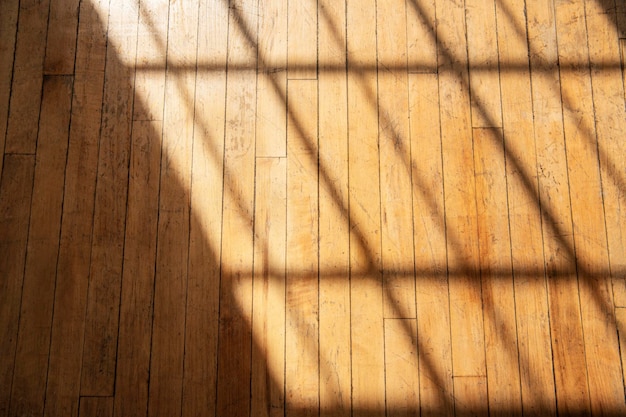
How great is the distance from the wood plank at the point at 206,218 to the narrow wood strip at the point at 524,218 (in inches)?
48.5

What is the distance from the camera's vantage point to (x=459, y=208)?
2.06 m

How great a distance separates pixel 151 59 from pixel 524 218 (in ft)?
5.77

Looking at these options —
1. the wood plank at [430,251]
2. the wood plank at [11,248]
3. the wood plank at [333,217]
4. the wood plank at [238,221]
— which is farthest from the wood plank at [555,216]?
the wood plank at [11,248]

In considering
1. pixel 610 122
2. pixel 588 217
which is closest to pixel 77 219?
pixel 588 217

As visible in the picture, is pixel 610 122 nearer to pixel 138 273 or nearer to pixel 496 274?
pixel 496 274

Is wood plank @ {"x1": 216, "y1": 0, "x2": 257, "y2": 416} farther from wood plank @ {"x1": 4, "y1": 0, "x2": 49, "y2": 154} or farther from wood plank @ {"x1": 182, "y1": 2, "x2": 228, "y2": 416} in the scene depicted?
wood plank @ {"x1": 4, "y1": 0, "x2": 49, "y2": 154}

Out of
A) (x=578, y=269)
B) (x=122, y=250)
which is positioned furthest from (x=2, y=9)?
(x=578, y=269)

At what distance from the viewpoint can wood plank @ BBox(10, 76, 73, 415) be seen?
1926 millimetres

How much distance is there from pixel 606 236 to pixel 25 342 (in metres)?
2.42

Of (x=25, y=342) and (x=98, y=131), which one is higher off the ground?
(x=98, y=131)

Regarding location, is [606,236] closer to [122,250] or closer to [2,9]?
[122,250]

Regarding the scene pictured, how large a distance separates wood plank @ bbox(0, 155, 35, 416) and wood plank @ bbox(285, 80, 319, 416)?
110cm

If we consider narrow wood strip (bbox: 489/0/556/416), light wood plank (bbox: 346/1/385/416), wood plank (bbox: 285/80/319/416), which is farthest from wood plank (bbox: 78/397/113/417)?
narrow wood strip (bbox: 489/0/556/416)

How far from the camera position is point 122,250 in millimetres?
2021
